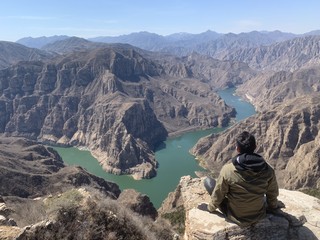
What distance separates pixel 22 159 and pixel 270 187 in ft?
277

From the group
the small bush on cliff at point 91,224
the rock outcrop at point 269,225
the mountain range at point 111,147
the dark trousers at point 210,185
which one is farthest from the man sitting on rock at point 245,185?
the small bush on cliff at point 91,224

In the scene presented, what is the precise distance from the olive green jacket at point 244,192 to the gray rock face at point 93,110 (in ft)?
369

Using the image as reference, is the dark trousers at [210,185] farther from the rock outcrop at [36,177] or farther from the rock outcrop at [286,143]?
the rock outcrop at [286,143]

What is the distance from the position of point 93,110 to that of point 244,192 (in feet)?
528

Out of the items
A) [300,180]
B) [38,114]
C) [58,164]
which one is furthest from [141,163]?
[38,114]

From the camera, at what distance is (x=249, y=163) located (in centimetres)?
959

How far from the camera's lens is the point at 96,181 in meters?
75.2

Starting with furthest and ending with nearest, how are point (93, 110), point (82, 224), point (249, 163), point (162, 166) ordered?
point (93, 110) → point (162, 166) → point (82, 224) → point (249, 163)

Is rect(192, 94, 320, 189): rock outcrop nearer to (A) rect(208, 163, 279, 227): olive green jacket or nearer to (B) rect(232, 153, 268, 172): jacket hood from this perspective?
(A) rect(208, 163, 279, 227): olive green jacket

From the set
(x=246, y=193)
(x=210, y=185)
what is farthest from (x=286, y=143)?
(x=246, y=193)

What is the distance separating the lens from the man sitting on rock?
9633mm

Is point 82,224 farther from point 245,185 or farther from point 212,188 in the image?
point 245,185

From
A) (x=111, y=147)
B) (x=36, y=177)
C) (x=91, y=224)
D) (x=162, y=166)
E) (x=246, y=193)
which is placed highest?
(x=246, y=193)

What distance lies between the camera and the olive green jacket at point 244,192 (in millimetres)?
9734
